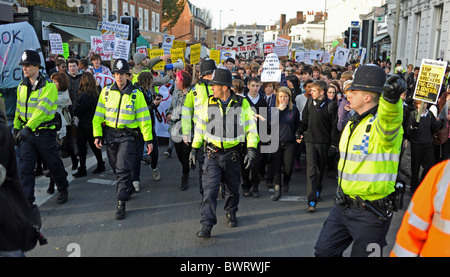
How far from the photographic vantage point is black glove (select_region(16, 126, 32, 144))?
230 inches

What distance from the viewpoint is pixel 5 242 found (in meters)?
2.72

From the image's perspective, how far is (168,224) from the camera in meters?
5.84

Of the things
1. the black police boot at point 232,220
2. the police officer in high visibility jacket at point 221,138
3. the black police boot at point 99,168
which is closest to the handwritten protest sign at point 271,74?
the police officer in high visibility jacket at point 221,138

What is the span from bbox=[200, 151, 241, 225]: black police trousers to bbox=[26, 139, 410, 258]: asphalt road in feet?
1.08

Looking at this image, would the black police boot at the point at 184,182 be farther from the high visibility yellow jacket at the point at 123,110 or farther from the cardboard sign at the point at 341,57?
the cardboard sign at the point at 341,57

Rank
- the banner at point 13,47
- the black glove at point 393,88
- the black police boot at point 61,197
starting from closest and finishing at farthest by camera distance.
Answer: the black glove at point 393,88 < the black police boot at point 61,197 < the banner at point 13,47

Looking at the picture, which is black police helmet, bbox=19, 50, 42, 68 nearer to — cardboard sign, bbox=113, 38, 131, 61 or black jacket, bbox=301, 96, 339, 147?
black jacket, bbox=301, 96, 339, 147

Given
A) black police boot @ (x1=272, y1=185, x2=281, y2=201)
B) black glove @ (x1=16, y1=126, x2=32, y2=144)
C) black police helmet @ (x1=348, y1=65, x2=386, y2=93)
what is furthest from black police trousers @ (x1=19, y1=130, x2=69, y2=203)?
black police helmet @ (x1=348, y1=65, x2=386, y2=93)

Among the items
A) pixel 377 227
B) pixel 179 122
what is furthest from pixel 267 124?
pixel 377 227

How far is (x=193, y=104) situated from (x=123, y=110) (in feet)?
3.69

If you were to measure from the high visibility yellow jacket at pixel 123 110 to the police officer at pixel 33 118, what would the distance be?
2.18 feet

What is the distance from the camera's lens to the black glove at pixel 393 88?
2.88 m

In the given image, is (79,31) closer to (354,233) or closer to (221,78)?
(221,78)
